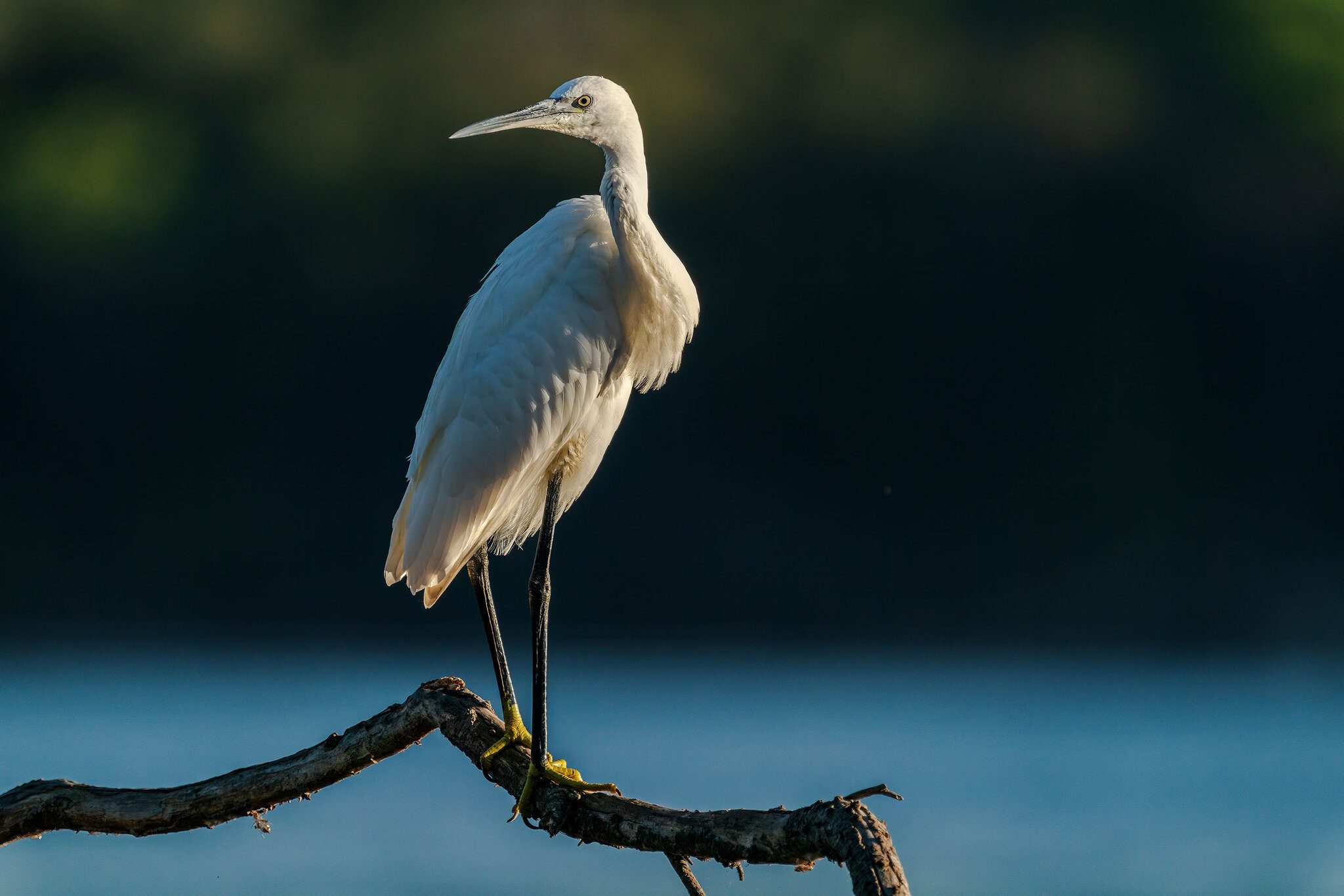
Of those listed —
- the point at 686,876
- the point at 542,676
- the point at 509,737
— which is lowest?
the point at 686,876

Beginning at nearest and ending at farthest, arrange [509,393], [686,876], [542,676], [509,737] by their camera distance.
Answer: [686,876] → [509,737] → [542,676] → [509,393]

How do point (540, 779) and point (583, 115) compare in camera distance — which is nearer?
point (540, 779)

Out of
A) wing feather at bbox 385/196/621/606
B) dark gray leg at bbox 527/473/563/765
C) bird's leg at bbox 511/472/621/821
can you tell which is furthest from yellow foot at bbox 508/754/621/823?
wing feather at bbox 385/196/621/606

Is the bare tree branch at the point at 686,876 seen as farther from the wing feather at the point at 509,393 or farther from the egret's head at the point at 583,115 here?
the egret's head at the point at 583,115

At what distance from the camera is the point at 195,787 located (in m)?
2.07

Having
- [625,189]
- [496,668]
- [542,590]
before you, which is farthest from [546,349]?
[496,668]

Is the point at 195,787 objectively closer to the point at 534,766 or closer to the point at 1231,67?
the point at 534,766

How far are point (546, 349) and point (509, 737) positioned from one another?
2.12 feet

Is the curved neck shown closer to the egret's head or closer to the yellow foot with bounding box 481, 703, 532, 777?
the egret's head

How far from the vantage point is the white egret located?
2.32 meters

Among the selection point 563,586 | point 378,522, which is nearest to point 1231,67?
point 563,586

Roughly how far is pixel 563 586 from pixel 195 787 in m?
6.16

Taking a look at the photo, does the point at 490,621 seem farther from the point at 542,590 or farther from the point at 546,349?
the point at 546,349

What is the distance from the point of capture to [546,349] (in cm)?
237
